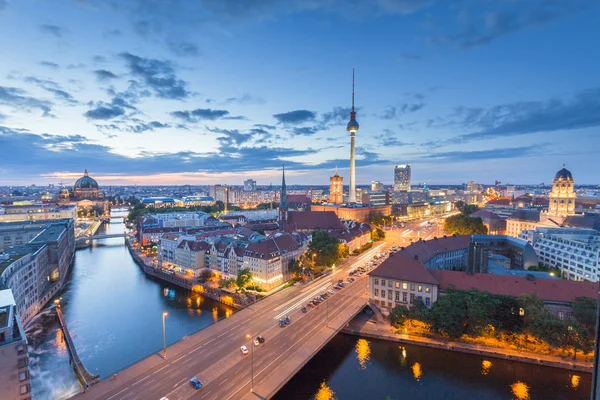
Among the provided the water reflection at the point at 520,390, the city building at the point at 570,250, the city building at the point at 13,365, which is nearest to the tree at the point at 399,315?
the water reflection at the point at 520,390

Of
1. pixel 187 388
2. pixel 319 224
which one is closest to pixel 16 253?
pixel 187 388

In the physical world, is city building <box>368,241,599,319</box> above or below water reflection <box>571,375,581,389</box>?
above

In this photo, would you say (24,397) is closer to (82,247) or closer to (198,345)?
(198,345)

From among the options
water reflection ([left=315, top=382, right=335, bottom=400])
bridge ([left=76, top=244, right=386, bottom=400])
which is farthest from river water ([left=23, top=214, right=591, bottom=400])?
bridge ([left=76, top=244, right=386, bottom=400])

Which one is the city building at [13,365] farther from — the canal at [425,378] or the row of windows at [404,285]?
the row of windows at [404,285]

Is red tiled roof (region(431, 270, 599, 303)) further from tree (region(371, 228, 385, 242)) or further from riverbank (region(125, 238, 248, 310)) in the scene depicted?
tree (region(371, 228, 385, 242))

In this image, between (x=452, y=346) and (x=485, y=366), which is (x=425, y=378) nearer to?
(x=452, y=346)
